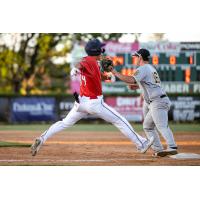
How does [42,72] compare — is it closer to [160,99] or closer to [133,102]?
[133,102]

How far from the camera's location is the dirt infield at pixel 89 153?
26.8ft

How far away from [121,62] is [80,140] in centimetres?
505

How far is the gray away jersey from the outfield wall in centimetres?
883

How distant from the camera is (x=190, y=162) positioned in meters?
8.20

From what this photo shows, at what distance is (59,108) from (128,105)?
6.35 ft

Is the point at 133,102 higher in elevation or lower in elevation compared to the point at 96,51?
lower

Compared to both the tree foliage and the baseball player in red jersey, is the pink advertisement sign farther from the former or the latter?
the baseball player in red jersey

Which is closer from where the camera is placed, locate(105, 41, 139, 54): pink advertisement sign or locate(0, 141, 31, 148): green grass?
locate(0, 141, 31, 148): green grass

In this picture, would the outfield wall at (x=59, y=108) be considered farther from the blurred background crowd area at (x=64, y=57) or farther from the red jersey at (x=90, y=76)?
the red jersey at (x=90, y=76)

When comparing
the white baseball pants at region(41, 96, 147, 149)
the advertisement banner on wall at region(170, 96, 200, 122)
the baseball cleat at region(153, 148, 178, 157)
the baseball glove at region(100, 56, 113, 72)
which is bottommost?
the advertisement banner on wall at region(170, 96, 200, 122)

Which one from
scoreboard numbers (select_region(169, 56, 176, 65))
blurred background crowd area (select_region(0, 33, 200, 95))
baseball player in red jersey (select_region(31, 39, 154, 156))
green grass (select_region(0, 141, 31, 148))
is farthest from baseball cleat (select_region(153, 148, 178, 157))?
scoreboard numbers (select_region(169, 56, 176, 65))

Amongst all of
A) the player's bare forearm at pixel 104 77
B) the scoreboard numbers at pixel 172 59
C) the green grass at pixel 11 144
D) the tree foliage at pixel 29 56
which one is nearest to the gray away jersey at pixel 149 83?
the player's bare forearm at pixel 104 77

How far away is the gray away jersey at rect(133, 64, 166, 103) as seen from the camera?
7961 mm
